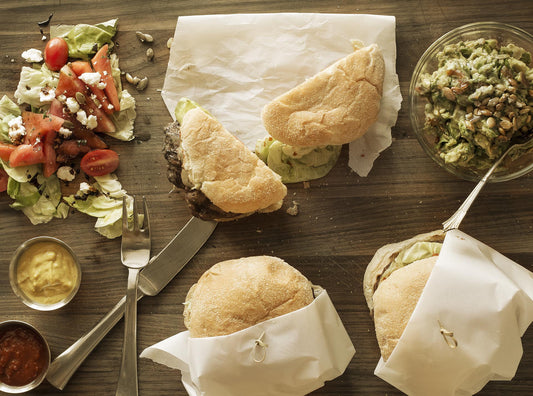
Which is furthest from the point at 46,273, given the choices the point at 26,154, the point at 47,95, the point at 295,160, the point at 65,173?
the point at 295,160

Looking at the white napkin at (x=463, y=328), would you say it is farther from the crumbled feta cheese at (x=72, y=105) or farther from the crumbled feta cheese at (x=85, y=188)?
the crumbled feta cheese at (x=72, y=105)

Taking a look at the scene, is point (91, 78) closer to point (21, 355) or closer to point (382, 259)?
point (21, 355)

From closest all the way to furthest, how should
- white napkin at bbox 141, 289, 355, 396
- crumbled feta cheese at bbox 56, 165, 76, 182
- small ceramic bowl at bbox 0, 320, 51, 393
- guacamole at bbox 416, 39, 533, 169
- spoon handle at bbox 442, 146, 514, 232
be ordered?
guacamole at bbox 416, 39, 533, 169 < white napkin at bbox 141, 289, 355, 396 < spoon handle at bbox 442, 146, 514, 232 < small ceramic bowl at bbox 0, 320, 51, 393 < crumbled feta cheese at bbox 56, 165, 76, 182

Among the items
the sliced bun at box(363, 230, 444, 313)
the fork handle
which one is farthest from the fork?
the sliced bun at box(363, 230, 444, 313)

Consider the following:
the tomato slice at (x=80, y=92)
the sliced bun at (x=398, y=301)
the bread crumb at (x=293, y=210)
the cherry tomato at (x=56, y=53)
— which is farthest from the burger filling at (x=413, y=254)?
the cherry tomato at (x=56, y=53)

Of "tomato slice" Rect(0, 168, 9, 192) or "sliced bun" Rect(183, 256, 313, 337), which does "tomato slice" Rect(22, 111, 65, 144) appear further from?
"sliced bun" Rect(183, 256, 313, 337)

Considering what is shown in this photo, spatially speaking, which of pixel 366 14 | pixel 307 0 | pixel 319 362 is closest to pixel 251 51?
pixel 307 0
